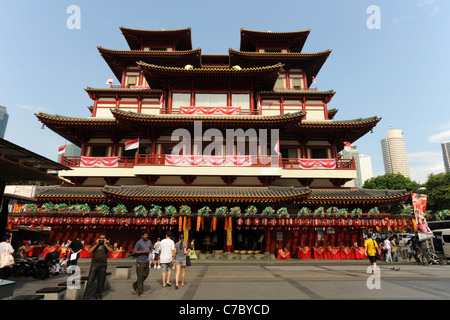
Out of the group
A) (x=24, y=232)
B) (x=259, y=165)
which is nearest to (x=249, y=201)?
(x=259, y=165)

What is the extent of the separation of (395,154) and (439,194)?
18013 centimetres

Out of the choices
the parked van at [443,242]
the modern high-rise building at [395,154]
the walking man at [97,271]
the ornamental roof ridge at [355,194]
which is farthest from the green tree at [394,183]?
the modern high-rise building at [395,154]

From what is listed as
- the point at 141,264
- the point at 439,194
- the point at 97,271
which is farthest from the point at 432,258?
the point at 439,194

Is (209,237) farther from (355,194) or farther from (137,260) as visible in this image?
(355,194)

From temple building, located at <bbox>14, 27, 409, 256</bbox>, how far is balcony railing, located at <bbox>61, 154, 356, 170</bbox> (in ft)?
0.25

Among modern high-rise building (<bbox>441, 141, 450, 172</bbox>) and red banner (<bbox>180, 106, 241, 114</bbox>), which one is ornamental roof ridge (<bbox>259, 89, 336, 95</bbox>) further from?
modern high-rise building (<bbox>441, 141, 450, 172</bbox>)

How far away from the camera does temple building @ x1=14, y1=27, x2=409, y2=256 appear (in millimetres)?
15844

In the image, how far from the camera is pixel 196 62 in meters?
22.6

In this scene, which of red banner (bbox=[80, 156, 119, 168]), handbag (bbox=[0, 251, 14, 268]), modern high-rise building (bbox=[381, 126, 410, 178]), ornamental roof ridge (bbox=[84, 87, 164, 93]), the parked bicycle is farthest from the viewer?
modern high-rise building (bbox=[381, 126, 410, 178])

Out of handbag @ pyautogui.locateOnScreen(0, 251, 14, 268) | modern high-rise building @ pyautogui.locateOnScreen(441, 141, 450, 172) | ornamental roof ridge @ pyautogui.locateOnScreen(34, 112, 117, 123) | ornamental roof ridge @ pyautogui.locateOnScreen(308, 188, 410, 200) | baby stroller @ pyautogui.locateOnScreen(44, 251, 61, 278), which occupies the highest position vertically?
modern high-rise building @ pyautogui.locateOnScreen(441, 141, 450, 172)

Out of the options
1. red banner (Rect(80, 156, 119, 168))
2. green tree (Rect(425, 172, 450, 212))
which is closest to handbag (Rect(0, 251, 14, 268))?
red banner (Rect(80, 156, 119, 168))

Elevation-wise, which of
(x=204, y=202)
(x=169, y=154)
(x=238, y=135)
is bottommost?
(x=204, y=202)
